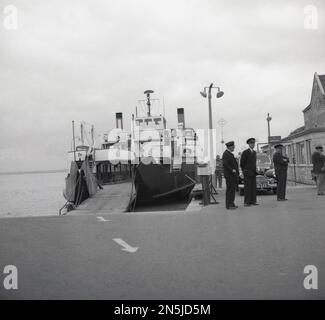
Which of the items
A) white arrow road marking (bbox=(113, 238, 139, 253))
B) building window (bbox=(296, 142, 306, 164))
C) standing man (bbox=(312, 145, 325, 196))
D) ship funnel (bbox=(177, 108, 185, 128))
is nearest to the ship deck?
standing man (bbox=(312, 145, 325, 196))

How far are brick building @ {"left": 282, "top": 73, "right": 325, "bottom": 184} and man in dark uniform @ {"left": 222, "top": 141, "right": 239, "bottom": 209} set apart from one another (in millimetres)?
13875

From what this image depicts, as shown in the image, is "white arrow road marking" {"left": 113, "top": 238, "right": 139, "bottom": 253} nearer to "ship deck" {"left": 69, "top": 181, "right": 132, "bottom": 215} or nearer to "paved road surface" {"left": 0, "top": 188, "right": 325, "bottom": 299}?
"paved road surface" {"left": 0, "top": 188, "right": 325, "bottom": 299}

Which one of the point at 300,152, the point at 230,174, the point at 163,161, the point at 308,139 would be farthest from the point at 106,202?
the point at 300,152

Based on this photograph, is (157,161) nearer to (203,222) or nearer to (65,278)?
(203,222)

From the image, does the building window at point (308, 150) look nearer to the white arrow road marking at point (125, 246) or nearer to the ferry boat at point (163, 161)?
the ferry boat at point (163, 161)

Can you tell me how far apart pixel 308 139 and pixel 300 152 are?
128 inches

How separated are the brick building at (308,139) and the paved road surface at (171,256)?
16.2 m

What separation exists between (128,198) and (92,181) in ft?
8.65

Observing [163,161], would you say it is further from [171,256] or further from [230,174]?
[171,256]

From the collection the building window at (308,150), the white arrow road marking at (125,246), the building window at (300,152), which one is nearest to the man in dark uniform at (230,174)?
the white arrow road marking at (125,246)

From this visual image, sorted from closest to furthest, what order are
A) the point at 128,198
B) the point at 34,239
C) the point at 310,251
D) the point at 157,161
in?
the point at 310,251, the point at 34,239, the point at 128,198, the point at 157,161

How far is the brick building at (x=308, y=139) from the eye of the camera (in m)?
27.7
